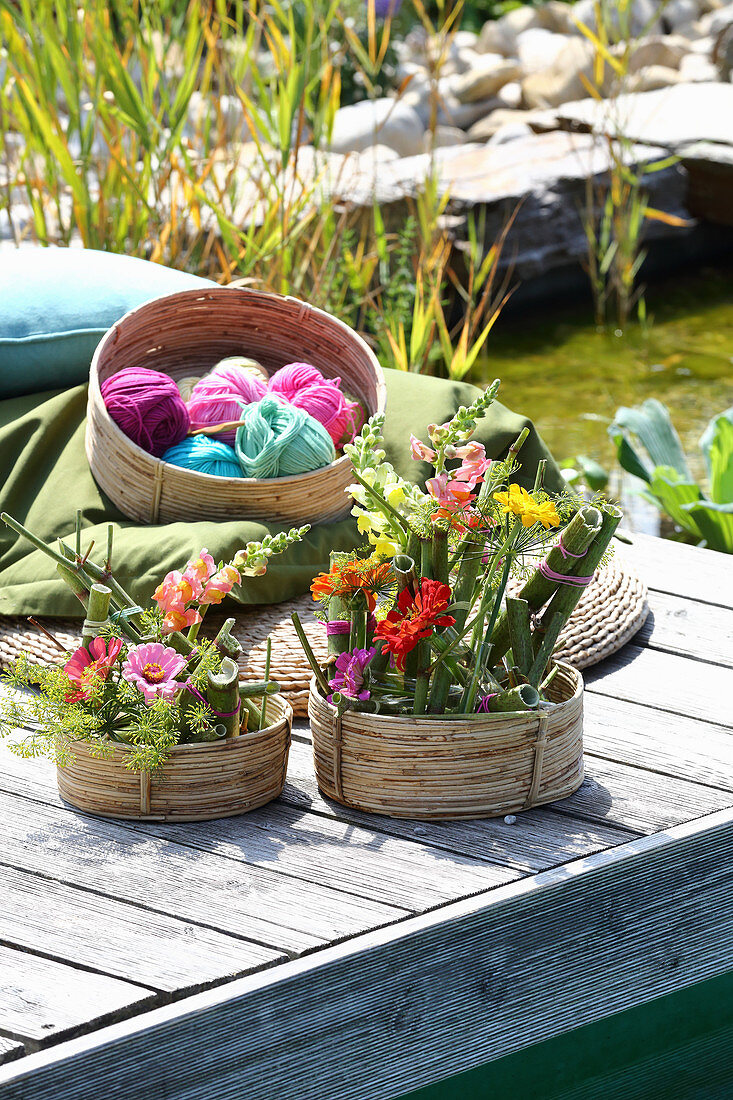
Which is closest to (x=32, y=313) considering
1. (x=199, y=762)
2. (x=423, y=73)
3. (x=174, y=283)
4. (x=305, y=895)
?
(x=174, y=283)

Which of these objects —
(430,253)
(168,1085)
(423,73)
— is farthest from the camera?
(423,73)

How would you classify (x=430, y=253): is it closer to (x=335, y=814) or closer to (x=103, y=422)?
(x=103, y=422)

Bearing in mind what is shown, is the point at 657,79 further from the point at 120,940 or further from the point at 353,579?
the point at 120,940

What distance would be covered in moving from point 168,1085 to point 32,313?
1.38 metres

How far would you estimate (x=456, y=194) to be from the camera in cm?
467

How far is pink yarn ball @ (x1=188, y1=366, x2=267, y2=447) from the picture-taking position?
6.70 feet

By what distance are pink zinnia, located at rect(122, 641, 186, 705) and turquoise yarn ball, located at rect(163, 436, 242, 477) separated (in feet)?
2.08

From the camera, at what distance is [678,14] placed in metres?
8.24

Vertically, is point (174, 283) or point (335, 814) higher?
point (174, 283)

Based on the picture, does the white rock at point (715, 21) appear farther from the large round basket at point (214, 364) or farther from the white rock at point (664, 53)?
the large round basket at point (214, 364)

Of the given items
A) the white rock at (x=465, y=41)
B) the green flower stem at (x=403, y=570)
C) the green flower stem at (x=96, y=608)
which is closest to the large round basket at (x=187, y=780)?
the green flower stem at (x=96, y=608)

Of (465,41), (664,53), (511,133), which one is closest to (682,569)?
(511,133)

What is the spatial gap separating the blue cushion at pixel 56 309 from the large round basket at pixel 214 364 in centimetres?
10

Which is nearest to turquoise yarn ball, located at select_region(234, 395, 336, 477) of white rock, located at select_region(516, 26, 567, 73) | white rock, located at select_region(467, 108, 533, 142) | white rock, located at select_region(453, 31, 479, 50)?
white rock, located at select_region(467, 108, 533, 142)
